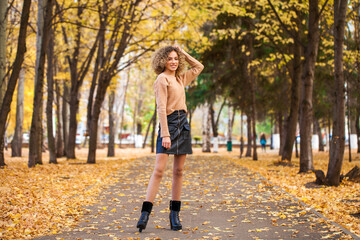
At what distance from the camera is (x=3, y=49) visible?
14.3 meters

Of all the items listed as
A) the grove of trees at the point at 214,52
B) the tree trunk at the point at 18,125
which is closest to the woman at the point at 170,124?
the grove of trees at the point at 214,52

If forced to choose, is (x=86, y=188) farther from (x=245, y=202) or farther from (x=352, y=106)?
(x=352, y=106)

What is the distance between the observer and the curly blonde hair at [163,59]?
6.05 m

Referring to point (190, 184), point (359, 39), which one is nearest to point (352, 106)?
point (359, 39)

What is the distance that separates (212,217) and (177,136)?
73.9 inches

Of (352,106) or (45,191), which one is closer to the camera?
(45,191)

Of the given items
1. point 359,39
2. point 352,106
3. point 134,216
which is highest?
point 359,39

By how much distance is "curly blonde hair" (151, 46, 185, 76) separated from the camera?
605cm

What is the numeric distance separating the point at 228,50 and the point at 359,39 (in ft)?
29.4

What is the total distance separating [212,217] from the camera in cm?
716

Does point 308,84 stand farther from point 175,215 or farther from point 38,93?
point 175,215

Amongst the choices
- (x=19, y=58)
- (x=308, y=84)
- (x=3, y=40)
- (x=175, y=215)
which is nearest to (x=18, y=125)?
(x=3, y=40)

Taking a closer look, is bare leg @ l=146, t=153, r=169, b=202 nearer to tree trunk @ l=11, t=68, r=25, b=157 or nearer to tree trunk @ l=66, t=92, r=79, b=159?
tree trunk @ l=66, t=92, r=79, b=159

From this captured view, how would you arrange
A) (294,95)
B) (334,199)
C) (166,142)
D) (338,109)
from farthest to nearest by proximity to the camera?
(294,95) < (338,109) < (334,199) < (166,142)
